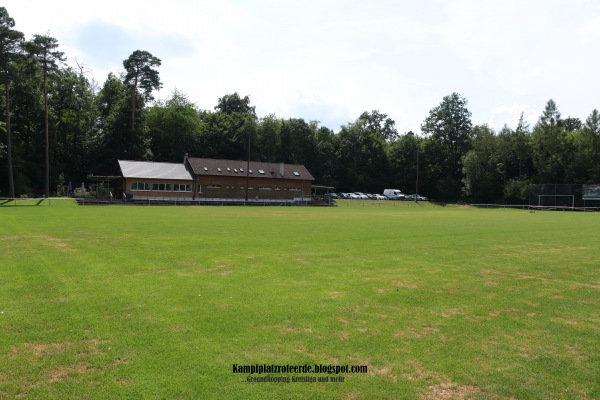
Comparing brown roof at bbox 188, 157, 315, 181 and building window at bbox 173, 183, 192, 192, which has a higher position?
brown roof at bbox 188, 157, 315, 181

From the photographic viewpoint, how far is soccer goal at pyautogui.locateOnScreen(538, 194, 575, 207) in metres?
73.2

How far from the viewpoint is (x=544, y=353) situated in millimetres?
6027

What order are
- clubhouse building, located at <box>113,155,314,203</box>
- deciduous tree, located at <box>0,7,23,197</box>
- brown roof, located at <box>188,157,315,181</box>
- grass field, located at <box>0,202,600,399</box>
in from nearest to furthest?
grass field, located at <box>0,202,600,399</box>
deciduous tree, located at <box>0,7,23,197</box>
clubhouse building, located at <box>113,155,314,203</box>
brown roof, located at <box>188,157,315,181</box>

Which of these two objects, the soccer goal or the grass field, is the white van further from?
the grass field

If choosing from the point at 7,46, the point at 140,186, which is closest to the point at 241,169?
the point at 140,186

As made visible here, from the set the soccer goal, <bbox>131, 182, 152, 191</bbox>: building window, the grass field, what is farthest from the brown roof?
the grass field

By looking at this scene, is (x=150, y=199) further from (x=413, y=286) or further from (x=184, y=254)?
(x=413, y=286)

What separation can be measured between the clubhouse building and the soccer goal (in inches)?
1652

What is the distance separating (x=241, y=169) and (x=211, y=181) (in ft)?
20.8

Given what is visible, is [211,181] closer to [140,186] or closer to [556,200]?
Result: [140,186]

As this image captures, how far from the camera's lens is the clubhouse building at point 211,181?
64562 millimetres

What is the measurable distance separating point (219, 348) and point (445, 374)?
9.77 feet

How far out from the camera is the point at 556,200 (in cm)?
7456

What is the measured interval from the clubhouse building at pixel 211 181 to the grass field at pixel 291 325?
52980 mm
